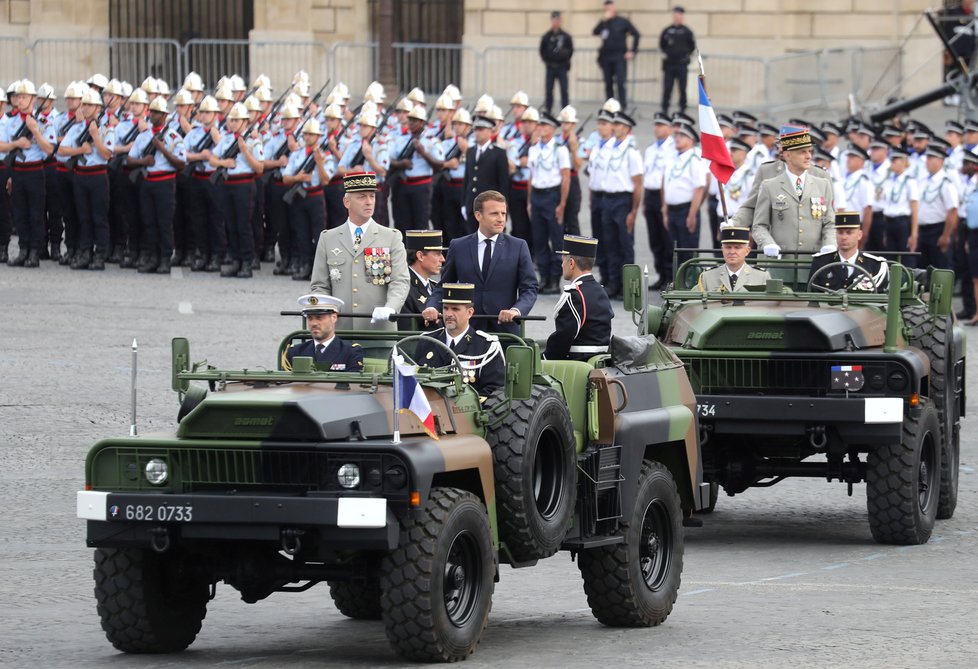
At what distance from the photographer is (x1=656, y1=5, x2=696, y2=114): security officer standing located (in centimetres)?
3500

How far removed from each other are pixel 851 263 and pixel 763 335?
1.24 meters

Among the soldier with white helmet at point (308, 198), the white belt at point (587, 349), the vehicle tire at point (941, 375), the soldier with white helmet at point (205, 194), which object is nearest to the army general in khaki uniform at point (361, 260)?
the white belt at point (587, 349)

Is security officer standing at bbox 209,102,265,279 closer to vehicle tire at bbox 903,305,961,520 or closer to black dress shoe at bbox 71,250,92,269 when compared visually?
black dress shoe at bbox 71,250,92,269

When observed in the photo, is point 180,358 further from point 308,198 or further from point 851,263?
point 308,198

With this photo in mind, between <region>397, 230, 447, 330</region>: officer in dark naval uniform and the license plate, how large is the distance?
12.0 ft

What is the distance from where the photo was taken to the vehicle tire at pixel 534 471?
363 inches

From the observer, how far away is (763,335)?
12.8m

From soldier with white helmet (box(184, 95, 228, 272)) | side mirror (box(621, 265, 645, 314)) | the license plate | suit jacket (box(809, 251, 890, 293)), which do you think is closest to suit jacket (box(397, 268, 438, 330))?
side mirror (box(621, 265, 645, 314))

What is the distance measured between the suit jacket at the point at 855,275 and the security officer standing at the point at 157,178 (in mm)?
12517

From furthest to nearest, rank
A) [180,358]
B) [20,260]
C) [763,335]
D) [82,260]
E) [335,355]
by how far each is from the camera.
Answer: [20,260] < [82,260] < [763,335] < [335,355] < [180,358]

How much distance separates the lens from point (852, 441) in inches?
492

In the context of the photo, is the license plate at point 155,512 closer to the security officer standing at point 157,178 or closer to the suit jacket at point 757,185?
the suit jacket at point 757,185

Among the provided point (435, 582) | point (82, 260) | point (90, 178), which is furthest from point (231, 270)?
point (435, 582)

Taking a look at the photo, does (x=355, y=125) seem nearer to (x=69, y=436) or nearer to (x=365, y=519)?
(x=69, y=436)
